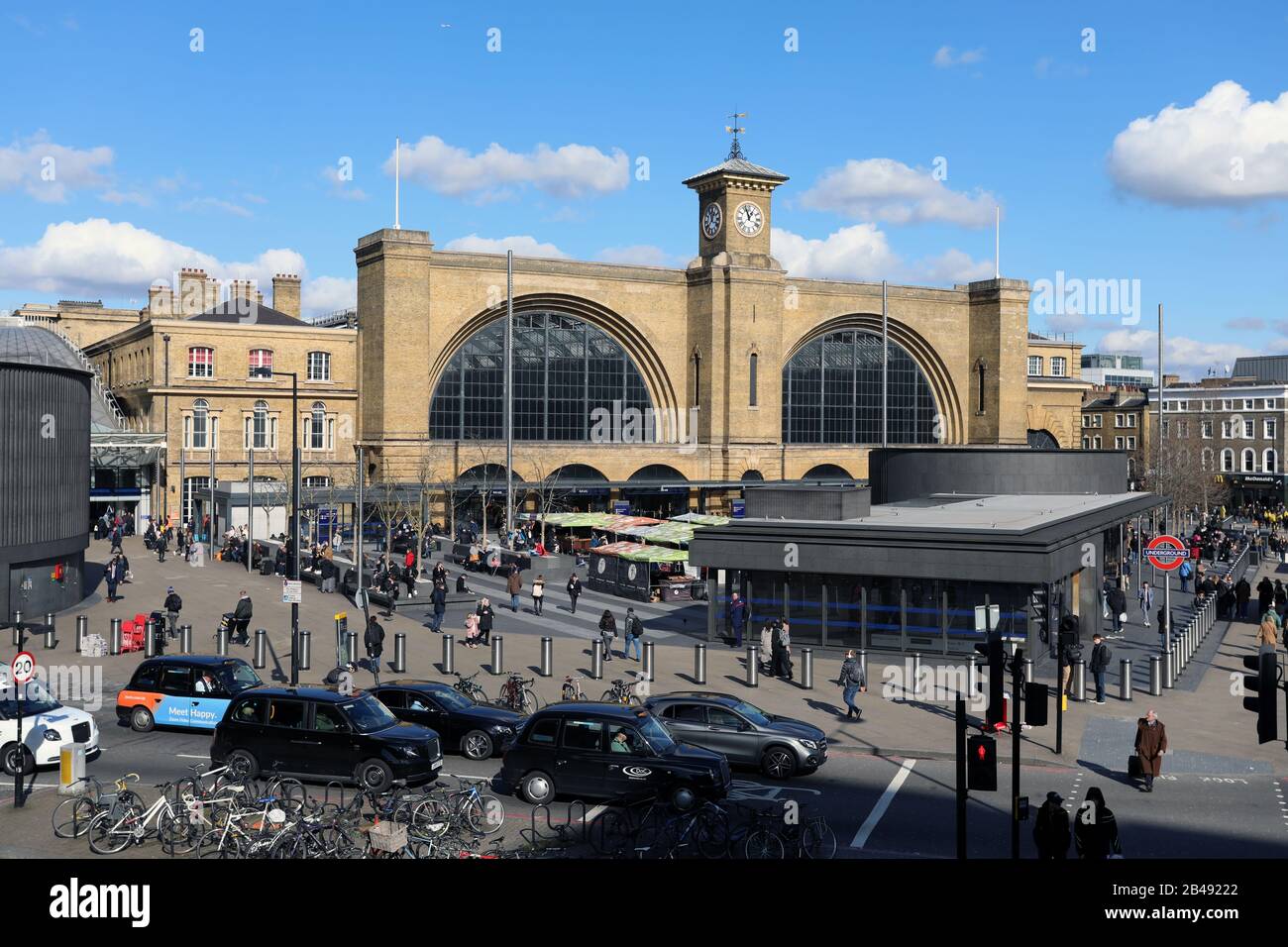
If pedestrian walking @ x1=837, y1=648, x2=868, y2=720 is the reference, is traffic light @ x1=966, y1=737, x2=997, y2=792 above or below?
above

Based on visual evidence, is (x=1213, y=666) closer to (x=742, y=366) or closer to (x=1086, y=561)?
(x=1086, y=561)

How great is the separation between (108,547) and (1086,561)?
40897mm

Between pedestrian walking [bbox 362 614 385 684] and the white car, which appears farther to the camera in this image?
pedestrian walking [bbox 362 614 385 684]

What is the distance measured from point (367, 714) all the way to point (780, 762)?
6.56 metres

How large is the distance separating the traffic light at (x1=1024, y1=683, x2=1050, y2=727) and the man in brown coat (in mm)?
2842

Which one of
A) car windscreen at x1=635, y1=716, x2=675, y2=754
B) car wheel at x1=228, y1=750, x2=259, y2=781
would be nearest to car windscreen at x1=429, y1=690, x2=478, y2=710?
car wheel at x1=228, y1=750, x2=259, y2=781

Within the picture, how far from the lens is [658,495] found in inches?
2945

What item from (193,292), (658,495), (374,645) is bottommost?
(374,645)

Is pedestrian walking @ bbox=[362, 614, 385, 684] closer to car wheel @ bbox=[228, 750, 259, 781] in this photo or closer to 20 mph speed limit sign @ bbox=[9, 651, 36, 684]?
A: car wheel @ bbox=[228, 750, 259, 781]

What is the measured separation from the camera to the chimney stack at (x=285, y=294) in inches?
3150

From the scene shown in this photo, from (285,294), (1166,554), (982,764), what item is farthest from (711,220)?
(982,764)

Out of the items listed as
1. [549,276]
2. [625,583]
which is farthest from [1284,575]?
[549,276]

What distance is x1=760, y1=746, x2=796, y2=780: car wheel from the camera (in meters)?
20.6

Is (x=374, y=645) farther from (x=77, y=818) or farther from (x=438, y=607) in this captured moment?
(x=77, y=818)
